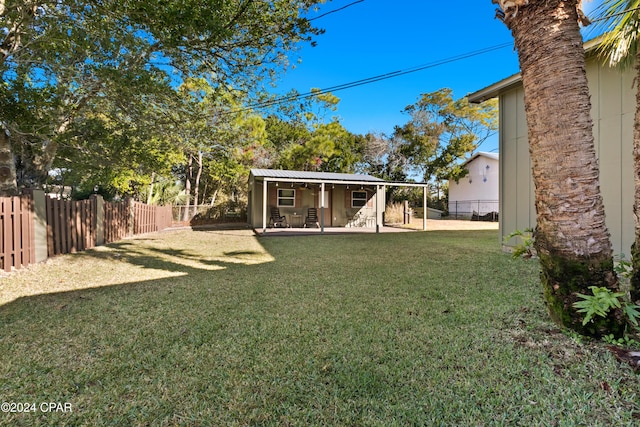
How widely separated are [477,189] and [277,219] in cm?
1649

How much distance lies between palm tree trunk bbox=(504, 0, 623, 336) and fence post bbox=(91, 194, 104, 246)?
9195mm

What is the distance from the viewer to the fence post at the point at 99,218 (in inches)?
314

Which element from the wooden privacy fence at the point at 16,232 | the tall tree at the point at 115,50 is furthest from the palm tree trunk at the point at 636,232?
the wooden privacy fence at the point at 16,232

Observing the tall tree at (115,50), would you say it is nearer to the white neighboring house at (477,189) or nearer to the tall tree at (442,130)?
the white neighboring house at (477,189)

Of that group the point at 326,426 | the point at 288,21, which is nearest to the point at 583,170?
the point at 326,426

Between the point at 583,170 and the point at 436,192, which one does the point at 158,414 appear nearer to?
the point at 583,170

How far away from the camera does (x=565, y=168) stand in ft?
7.84

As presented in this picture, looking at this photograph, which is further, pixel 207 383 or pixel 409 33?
pixel 409 33

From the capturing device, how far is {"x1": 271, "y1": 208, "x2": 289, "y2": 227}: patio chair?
1448 centimetres

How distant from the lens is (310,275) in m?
5.12

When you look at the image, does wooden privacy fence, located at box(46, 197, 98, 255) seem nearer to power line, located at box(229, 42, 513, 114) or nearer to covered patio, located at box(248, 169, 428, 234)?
power line, located at box(229, 42, 513, 114)

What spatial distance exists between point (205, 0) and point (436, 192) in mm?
28417

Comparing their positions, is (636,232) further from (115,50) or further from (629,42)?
(115,50)

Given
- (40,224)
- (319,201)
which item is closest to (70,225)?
(40,224)
